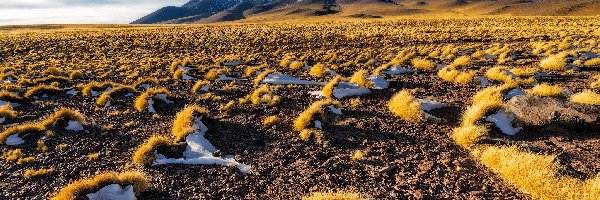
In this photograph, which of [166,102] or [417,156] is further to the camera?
[166,102]

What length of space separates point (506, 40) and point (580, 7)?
101 meters

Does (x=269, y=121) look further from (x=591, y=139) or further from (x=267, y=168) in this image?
(x=591, y=139)

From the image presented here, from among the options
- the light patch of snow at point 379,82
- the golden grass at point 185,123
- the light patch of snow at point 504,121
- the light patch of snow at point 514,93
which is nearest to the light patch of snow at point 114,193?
the golden grass at point 185,123

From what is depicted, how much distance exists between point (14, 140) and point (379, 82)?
493 inches

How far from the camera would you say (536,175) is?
283 inches

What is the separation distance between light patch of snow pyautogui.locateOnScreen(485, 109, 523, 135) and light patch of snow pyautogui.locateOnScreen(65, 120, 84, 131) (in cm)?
1133

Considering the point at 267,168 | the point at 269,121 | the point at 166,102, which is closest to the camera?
Result: the point at 267,168

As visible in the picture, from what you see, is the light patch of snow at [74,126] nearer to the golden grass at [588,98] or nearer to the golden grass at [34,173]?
the golden grass at [34,173]

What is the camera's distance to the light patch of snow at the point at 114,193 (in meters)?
7.20

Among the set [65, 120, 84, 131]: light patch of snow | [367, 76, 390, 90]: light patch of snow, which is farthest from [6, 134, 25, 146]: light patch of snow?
[367, 76, 390, 90]: light patch of snow

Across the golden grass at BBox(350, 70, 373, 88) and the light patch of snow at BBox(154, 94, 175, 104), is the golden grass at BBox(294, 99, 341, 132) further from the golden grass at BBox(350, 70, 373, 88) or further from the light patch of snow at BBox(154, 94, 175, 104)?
the light patch of snow at BBox(154, 94, 175, 104)

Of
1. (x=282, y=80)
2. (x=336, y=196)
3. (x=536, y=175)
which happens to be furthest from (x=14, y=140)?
(x=536, y=175)

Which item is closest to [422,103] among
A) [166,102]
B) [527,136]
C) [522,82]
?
[527,136]

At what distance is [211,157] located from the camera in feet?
31.1
